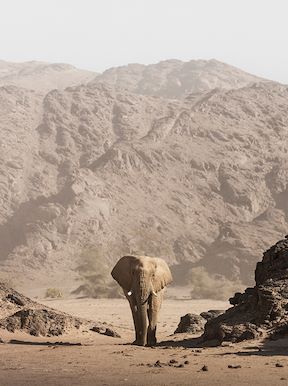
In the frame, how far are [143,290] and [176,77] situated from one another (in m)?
125

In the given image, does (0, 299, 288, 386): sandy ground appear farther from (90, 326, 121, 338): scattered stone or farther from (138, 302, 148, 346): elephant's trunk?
(90, 326, 121, 338): scattered stone

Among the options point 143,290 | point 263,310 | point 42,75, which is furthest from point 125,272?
point 42,75

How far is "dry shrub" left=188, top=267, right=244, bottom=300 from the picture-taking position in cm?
4934

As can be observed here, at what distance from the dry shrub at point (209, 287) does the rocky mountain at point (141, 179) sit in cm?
507

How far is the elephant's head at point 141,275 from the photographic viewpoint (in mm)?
15422

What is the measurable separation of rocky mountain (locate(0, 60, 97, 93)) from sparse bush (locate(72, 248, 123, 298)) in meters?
78.1

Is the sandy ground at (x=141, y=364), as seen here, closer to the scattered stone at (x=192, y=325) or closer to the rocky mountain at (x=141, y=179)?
the scattered stone at (x=192, y=325)

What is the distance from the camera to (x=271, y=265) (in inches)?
658

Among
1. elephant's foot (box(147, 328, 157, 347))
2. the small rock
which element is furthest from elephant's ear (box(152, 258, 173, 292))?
the small rock

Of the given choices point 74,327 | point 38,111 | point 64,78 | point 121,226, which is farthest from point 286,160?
point 64,78

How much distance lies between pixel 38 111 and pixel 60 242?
26.1 m

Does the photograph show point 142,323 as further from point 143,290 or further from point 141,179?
point 141,179

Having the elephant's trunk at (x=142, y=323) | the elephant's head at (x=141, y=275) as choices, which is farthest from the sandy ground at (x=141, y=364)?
the elephant's head at (x=141, y=275)

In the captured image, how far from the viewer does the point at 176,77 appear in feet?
451
